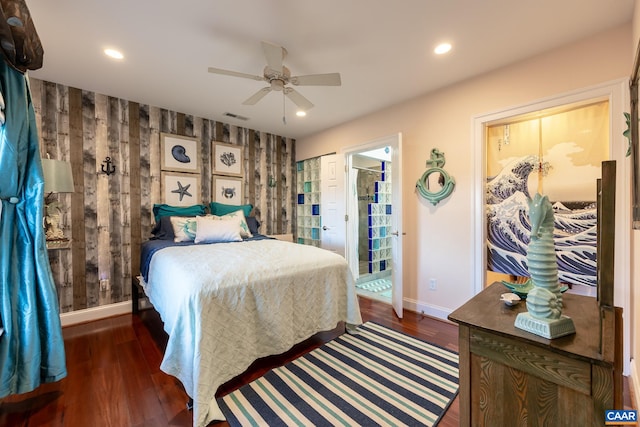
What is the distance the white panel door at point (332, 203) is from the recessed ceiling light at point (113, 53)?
→ 2.54 metres

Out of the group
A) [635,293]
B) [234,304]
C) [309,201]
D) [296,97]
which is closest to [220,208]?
[309,201]

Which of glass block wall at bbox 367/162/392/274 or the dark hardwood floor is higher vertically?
glass block wall at bbox 367/162/392/274

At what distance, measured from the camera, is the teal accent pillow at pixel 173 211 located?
3204 mm

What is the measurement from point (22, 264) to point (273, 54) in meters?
1.99

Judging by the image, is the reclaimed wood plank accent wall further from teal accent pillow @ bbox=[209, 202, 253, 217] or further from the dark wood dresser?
the dark wood dresser

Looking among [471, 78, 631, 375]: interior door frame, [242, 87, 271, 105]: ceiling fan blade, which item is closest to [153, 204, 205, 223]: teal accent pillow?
[242, 87, 271, 105]: ceiling fan blade

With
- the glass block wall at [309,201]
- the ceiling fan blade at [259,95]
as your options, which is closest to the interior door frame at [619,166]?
the ceiling fan blade at [259,95]

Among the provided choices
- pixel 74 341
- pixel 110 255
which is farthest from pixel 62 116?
pixel 74 341

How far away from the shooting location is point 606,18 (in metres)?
1.75

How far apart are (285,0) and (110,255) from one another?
315cm

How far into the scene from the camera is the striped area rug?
4.84ft

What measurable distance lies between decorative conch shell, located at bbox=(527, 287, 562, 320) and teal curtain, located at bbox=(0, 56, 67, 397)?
241 cm

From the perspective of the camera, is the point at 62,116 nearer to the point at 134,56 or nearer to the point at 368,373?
the point at 134,56

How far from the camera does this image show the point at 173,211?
324 centimetres
